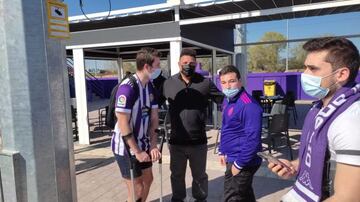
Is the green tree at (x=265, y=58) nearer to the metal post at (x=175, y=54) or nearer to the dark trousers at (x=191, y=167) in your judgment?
the metal post at (x=175, y=54)

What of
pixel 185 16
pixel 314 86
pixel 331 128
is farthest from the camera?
pixel 185 16

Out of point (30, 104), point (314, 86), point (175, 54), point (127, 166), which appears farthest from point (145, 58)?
point (175, 54)

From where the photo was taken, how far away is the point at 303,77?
5.76 ft

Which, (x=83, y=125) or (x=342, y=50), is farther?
(x=83, y=125)

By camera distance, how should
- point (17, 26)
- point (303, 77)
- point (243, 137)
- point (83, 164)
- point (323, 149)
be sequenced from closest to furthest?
point (323, 149)
point (17, 26)
point (303, 77)
point (243, 137)
point (83, 164)

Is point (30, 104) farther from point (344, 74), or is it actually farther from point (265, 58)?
point (265, 58)

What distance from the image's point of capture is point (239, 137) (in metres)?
2.86

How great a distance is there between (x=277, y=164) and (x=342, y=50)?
2.47ft

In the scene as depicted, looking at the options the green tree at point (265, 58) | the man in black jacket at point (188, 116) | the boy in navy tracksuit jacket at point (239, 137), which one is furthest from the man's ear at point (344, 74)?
the green tree at point (265, 58)

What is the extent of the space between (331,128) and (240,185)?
1612 mm

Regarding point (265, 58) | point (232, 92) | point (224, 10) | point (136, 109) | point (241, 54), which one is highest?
point (265, 58)

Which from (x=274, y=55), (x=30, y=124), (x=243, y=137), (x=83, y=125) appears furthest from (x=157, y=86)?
(x=274, y=55)

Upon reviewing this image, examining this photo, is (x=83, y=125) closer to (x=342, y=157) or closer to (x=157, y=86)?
(x=157, y=86)

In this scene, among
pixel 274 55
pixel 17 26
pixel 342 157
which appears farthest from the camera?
pixel 274 55
